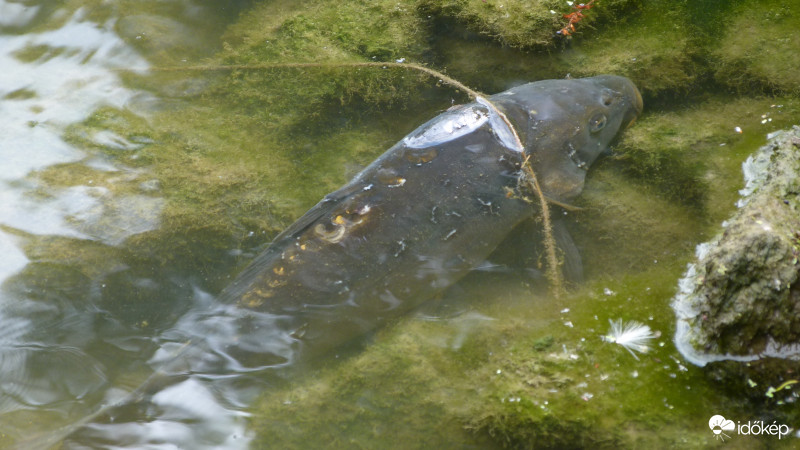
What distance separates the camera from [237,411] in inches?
125

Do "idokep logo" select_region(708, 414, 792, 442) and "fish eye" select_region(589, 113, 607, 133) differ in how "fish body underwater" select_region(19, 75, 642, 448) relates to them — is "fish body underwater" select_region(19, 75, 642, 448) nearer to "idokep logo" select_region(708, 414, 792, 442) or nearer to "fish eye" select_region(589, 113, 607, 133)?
"fish eye" select_region(589, 113, 607, 133)

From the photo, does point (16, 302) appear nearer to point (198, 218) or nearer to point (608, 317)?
point (198, 218)

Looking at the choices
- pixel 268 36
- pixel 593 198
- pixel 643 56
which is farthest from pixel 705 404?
pixel 268 36

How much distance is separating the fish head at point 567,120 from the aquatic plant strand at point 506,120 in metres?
0.07

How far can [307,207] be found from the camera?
408 centimetres

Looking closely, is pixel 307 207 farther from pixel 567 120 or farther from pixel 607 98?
pixel 607 98

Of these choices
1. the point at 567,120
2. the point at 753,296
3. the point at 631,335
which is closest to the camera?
the point at 753,296

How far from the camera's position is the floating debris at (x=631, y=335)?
300 cm

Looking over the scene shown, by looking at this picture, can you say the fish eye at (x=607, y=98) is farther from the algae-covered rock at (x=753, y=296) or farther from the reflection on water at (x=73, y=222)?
the reflection on water at (x=73, y=222)

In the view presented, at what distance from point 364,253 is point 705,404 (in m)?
1.91

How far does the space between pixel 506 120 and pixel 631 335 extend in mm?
1573

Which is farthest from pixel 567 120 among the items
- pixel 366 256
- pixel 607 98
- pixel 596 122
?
pixel 366 256

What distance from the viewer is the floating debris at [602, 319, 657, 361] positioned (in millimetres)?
3002

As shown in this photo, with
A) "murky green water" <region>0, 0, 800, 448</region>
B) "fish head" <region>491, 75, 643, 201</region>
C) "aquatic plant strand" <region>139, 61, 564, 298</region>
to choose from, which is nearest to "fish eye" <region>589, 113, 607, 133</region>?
"fish head" <region>491, 75, 643, 201</region>
